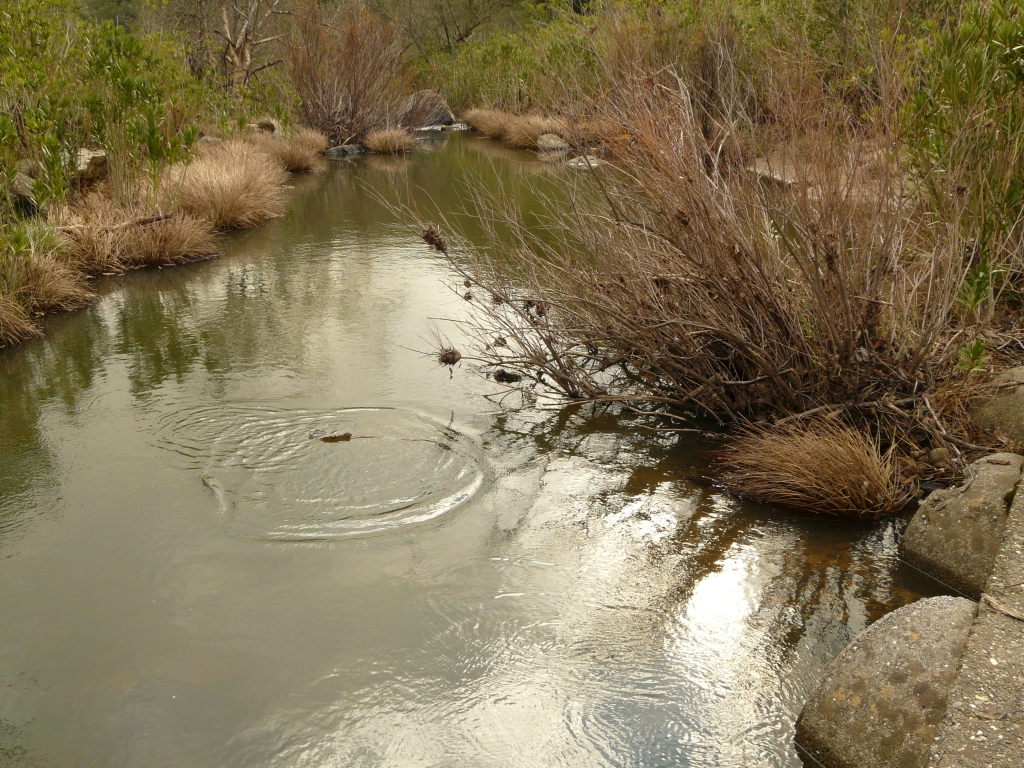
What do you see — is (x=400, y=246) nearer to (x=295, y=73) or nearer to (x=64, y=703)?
(x=64, y=703)

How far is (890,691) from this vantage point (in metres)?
2.92

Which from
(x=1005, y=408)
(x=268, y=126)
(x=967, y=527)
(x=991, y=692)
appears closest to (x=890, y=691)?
(x=991, y=692)

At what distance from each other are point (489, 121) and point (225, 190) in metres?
12.4

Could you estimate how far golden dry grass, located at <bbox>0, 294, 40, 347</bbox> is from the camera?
7238 millimetres

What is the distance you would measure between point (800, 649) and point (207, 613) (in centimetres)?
251

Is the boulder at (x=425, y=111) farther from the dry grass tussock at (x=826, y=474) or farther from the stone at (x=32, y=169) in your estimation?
the dry grass tussock at (x=826, y=474)

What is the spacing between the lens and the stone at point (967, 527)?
12.8ft

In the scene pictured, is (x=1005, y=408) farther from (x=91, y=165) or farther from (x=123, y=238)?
(x=91, y=165)

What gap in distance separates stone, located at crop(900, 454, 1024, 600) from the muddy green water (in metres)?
0.15

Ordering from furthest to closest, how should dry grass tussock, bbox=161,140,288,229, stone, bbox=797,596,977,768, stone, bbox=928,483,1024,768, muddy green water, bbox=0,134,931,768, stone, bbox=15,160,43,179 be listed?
dry grass tussock, bbox=161,140,288,229
stone, bbox=15,160,43,179
muddy green water, bbox=0,134,931,768
stone, bbox=797,596,977,768
stone, bbox=928,483,1024,768

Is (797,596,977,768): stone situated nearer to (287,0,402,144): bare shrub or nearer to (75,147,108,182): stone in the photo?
(75,147,108,182): stone

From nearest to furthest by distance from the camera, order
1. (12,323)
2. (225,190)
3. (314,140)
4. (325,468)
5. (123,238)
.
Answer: (325,468) → (12,323) → (123,238) → (225,190) → (314,140)

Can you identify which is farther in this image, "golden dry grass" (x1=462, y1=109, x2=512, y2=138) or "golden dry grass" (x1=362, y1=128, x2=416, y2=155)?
"golden dry grass" (x1=462, y1=109, x2=512, y2=138)

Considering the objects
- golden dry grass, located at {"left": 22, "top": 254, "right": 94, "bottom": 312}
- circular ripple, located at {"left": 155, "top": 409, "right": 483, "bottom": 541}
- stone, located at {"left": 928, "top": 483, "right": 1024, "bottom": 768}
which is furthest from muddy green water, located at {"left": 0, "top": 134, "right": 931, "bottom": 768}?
golden dry grass, located at {"left": 22, "top": 254, "right": 94, "bottom": 312}
